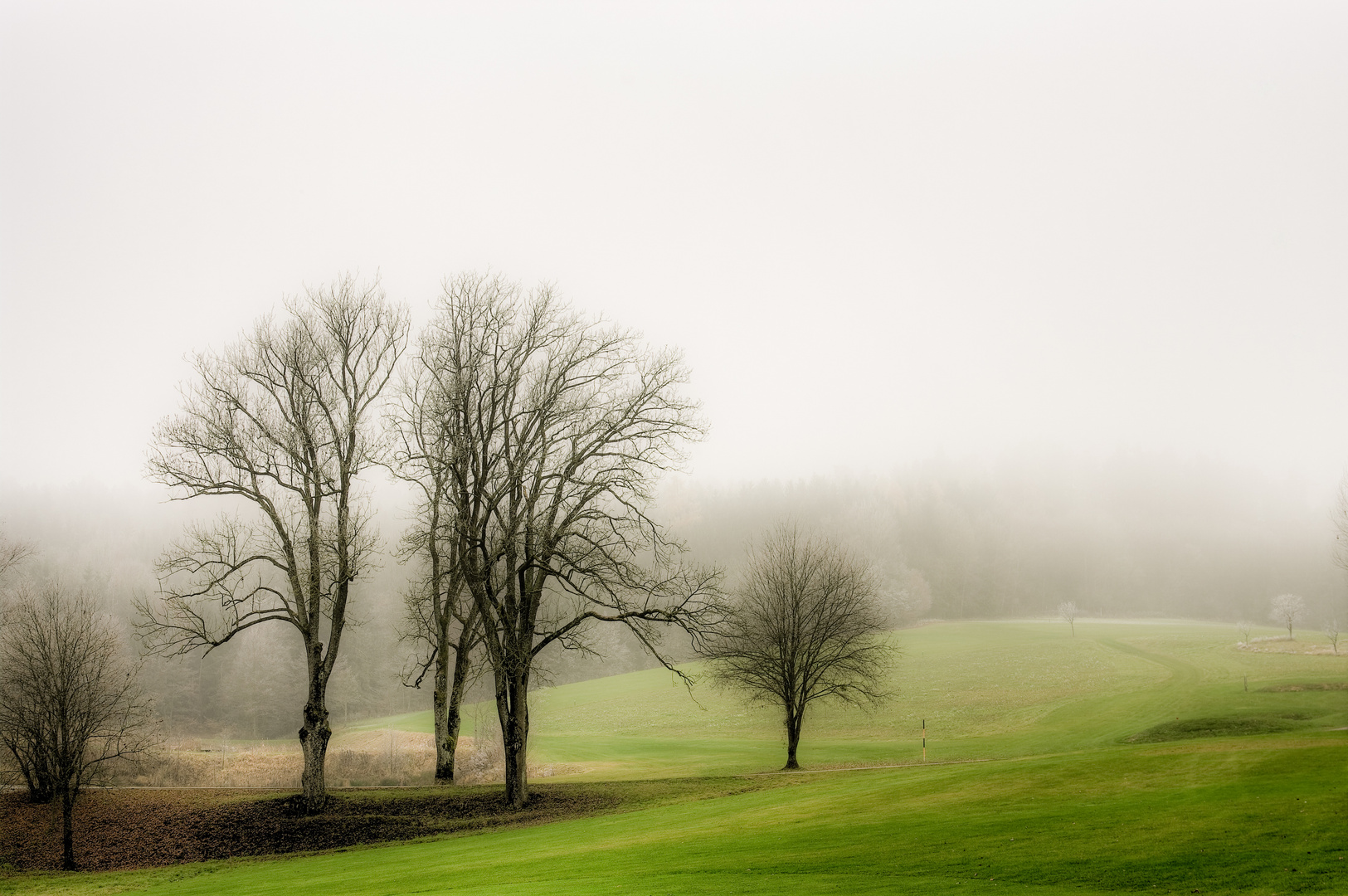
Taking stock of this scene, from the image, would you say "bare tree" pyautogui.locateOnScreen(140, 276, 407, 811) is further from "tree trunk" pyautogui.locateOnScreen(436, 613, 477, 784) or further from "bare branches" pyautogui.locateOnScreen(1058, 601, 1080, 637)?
"bare branches" pyautogui.locateOnScreen(1058, 601, 1080, 637)

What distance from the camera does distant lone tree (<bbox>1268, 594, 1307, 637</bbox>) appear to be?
6241 centimetres

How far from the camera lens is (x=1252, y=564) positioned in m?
92.3

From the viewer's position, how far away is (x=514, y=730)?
75.5ft

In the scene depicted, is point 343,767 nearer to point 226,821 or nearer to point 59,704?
point 226,821

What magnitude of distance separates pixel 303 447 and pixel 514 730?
11237 millimetres

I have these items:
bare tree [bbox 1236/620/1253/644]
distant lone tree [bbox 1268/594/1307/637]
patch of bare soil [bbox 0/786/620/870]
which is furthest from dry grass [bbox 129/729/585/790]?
distant lone tree [bbox 1268/594/1307/637]

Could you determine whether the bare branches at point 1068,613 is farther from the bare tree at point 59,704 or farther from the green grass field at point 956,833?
the bare tree at point 59,704

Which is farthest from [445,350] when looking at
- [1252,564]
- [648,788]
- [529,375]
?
[1252,564]

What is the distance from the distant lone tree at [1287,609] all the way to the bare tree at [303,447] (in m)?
73.6

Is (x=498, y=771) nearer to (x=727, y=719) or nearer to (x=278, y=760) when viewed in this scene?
(x=278, y=760)

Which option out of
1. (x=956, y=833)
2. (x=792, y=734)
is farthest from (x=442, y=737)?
(x=956, y=833)

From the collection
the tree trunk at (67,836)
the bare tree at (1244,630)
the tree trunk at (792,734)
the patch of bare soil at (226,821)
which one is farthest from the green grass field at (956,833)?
the bare tree at (1244,630)

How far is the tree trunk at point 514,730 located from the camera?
74.5 feet

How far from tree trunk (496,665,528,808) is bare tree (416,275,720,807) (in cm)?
4
